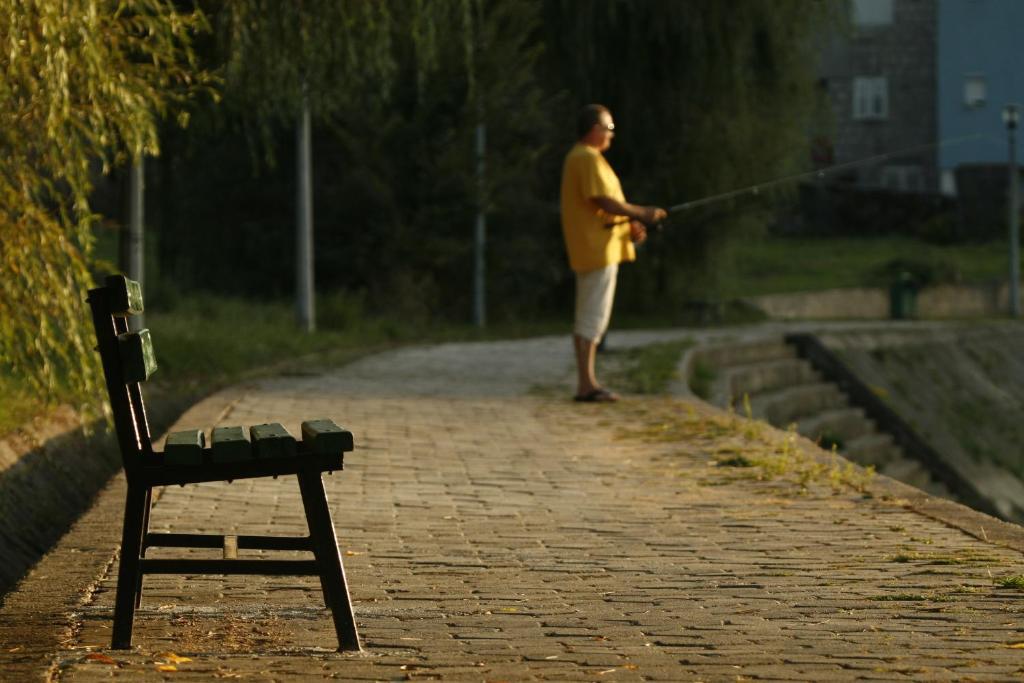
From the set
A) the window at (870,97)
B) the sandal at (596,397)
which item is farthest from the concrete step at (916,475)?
the window at (870,97)

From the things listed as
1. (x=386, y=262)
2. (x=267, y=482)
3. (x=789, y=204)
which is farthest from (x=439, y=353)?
(x=789, y=204)

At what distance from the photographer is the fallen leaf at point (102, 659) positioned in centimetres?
522

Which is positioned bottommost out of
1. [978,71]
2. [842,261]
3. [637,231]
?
→ [842,261]

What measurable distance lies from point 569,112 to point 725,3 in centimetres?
298

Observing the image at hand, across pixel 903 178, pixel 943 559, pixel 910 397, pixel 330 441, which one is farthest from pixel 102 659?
pixel 903 178

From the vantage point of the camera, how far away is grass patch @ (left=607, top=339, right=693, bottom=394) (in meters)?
15.5

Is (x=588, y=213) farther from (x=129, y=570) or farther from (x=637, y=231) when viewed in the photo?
(x=129, y=570)

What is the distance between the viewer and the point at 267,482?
31.2 ft

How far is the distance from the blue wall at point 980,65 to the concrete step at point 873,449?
42.5 metres

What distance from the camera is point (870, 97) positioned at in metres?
63.7

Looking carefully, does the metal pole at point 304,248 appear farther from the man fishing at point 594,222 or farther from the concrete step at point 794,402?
the man fishing at point 594,222

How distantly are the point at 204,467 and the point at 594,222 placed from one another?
810cm

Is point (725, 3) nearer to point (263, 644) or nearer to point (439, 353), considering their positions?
point (439, 353)

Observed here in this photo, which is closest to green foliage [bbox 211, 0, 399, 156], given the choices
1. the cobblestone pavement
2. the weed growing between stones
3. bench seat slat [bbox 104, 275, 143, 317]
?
the weed growing between stones
